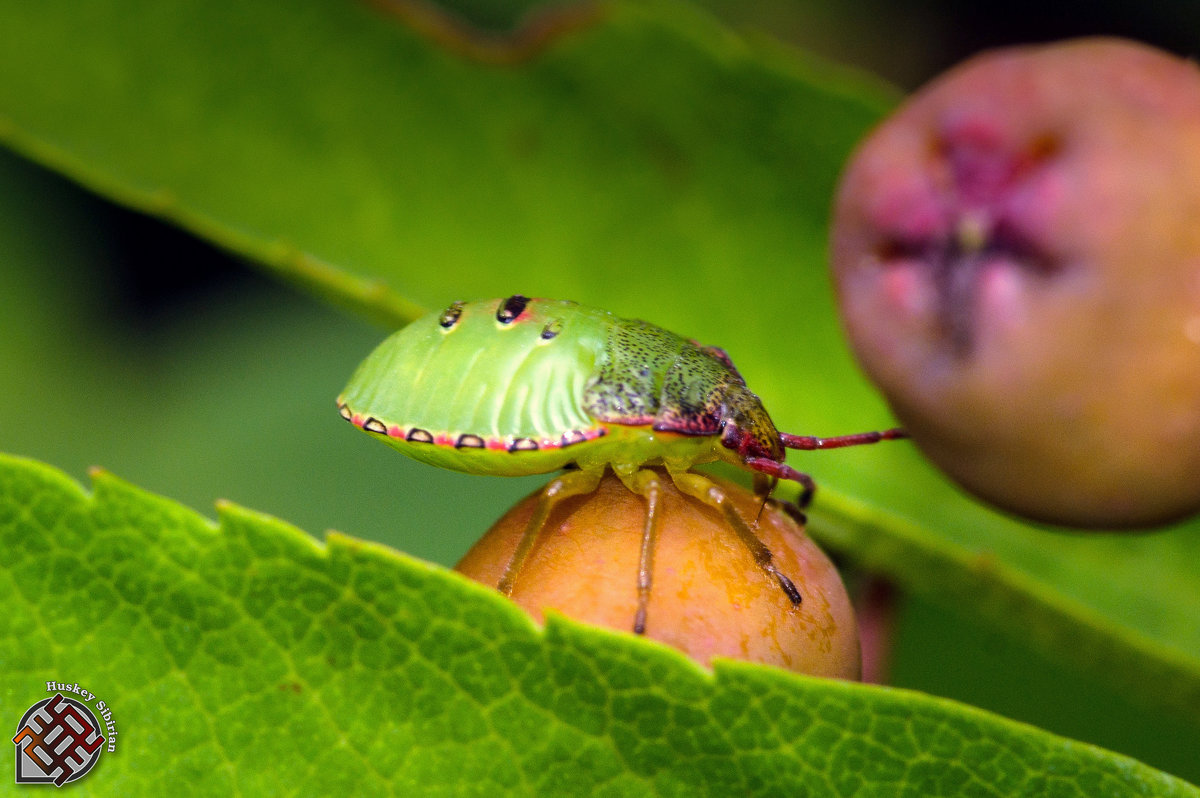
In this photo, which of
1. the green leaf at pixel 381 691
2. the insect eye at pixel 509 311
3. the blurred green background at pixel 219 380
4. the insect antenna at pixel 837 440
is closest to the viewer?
the green leaf at pixel 381 691

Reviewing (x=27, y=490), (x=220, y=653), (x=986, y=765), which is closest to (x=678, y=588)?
(x=986, y=765)

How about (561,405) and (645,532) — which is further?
(561,405)

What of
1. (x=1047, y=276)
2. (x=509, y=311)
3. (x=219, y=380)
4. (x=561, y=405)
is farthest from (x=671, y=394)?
(x=219, y=380)

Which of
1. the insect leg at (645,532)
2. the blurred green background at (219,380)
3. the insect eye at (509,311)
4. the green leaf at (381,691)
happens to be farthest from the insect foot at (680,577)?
the blurred green background at (219,380)

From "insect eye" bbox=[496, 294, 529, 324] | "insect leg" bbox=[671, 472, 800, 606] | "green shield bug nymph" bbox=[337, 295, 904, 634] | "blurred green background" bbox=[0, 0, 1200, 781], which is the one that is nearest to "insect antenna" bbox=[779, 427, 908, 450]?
"green shield bug nymph" bbox=[337, 295, 904, 634]

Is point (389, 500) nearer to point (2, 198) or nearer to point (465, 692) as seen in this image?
point (2, 198)

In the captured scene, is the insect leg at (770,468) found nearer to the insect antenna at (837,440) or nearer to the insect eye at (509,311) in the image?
the insect antenna at (837,440)

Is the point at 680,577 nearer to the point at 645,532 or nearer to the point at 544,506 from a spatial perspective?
the point at 645,532
